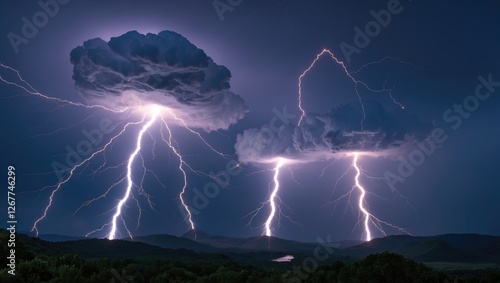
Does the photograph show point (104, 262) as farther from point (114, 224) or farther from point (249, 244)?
point (249, 244)

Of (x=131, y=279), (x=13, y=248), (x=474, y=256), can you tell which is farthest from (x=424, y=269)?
(x=474, y=256)

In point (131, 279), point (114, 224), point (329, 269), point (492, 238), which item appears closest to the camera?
point (131, 279)

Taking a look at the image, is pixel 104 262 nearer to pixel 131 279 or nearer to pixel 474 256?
pixel 131 279

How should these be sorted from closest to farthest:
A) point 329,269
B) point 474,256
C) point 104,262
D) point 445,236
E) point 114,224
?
point 104,262, point 329,269, point 114,224, point 474,256, point 445,236

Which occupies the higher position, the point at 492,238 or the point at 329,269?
the point at 492,238

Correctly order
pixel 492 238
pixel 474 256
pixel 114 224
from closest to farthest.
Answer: pixel 114 224 < pixel 474 256 < pixel 492 238

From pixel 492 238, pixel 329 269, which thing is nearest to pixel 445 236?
pixel 492 238

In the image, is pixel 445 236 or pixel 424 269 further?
pixel 445 236

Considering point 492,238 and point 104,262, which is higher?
point 492,238

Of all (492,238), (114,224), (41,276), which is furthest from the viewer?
(492,238)
